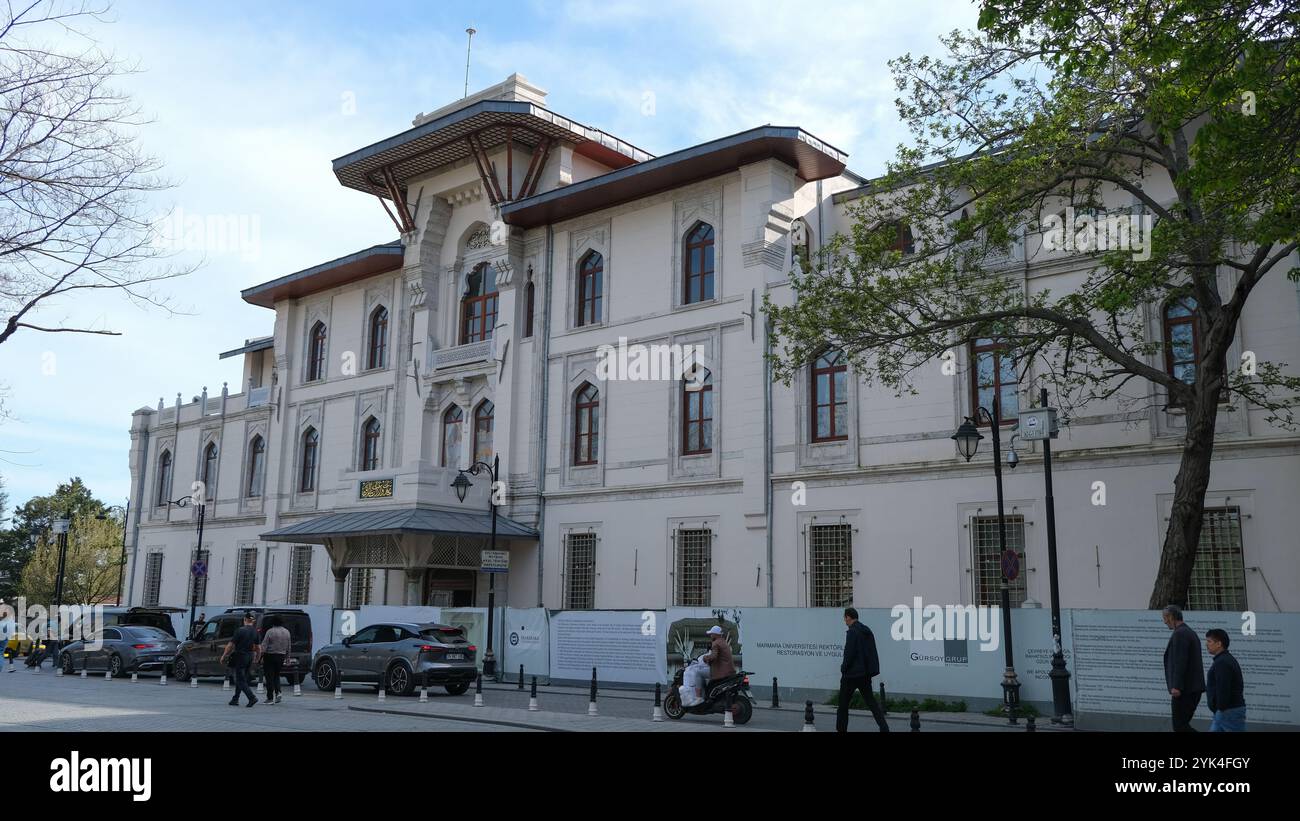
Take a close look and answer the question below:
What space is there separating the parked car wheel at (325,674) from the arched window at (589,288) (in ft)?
41.1

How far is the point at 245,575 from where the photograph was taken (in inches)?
1609

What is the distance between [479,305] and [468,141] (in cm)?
515

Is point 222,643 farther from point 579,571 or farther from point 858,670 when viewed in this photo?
point 858,670

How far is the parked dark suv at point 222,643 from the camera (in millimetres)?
24312

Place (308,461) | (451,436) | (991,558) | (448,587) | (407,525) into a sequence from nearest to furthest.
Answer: (991,558)
(407,525)
(448,587)
(451,436)
(308,461)

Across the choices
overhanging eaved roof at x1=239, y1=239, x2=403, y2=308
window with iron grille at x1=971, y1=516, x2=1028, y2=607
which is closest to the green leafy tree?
window with iron grille at x1=971, y1=516, x2=1028, y2=607

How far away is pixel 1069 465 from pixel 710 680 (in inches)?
387

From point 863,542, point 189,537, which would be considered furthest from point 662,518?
point 189,537

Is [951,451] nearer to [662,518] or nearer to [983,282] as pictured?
[983,282]

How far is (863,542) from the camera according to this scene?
2472 centimetres

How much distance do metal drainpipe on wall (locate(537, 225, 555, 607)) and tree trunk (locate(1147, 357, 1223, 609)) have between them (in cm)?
1745

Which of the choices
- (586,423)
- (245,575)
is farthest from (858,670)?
(245,575)

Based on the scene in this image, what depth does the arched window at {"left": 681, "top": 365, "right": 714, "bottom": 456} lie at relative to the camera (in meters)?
28.3

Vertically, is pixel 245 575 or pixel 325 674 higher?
pixel 245 575
